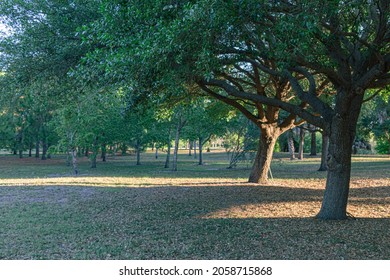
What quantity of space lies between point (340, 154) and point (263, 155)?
7199mm

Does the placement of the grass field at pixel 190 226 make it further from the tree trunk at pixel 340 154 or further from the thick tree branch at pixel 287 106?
the thick tree branch at pixel 287 106

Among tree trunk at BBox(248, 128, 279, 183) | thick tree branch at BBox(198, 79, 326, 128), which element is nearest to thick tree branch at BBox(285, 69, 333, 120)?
thick tree branch at BBox(198, 79, 326, 128)

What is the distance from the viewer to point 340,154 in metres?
8.28

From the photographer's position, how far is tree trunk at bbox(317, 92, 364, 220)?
326 inches

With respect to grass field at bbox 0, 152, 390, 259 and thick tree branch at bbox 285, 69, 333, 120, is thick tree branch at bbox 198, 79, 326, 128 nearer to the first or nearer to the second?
thick tree branch at bbox 285, 69, 333, 120

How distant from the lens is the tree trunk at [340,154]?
829 centimetres

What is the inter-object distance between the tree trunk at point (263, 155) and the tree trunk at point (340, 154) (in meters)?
6.66

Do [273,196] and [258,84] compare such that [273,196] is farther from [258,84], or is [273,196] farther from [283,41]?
[283,41]

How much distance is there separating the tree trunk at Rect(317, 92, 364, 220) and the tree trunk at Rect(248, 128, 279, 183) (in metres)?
6.66

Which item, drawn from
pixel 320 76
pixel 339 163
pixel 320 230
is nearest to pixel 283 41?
pixel 339 163

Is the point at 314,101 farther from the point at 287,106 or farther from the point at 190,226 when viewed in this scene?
the point at 190,226

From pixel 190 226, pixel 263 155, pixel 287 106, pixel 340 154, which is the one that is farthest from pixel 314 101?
pixel 263 155

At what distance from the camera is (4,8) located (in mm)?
9117

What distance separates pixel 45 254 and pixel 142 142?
86.6 ft
